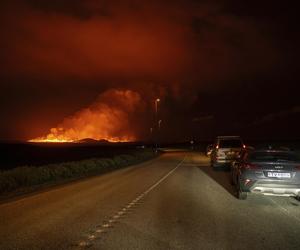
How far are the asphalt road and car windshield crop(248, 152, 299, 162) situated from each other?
52.2 inches

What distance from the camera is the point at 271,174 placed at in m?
11.9

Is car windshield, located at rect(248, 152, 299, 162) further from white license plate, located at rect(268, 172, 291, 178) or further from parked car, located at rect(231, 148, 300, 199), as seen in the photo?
white license plate, located at rect(268, 172, 291, 178)

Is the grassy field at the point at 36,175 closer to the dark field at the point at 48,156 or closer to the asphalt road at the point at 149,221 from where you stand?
the asphalt road at the point at 149,221

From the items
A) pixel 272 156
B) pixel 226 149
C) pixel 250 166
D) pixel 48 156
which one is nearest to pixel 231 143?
pixel 226 149

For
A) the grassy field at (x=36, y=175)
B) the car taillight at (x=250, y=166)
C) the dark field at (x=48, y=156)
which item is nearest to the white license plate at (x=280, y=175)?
the car taillight at (x=250, y=166)

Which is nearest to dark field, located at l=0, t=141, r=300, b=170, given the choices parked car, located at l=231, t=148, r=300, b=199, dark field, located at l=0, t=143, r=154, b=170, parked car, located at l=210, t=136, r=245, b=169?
dark field, located at l=0, t=143, r=154, b=170

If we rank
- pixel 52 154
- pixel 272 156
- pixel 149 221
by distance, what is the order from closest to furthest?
pixel 149 221 < pixel 272 156 < pixel 52 154

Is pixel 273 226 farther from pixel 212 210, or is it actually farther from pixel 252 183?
pixel 252 183

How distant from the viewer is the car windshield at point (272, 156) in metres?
12.6

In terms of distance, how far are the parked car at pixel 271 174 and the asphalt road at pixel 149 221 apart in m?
0.46

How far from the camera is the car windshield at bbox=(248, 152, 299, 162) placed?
41.3 ft

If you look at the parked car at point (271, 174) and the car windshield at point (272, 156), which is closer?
the parked car at point (271, 174)

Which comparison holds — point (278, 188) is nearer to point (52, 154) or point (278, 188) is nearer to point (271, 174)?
point (271, 174)

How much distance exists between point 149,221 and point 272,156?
5.24 m
